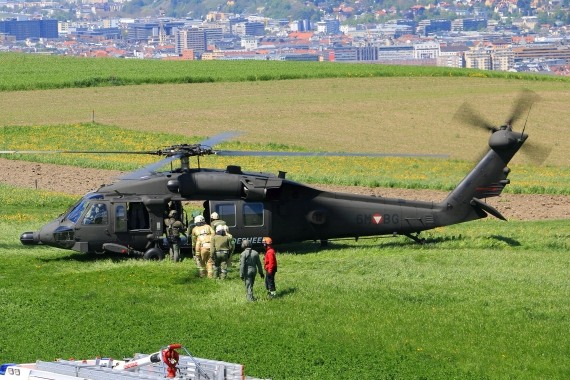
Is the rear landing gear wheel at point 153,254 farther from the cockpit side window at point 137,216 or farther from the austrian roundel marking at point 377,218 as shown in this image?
the austrian roundel marking at point 377,218

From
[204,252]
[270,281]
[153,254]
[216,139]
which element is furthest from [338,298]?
[153,254]

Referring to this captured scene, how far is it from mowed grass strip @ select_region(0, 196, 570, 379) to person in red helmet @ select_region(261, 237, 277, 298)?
0.30 meters

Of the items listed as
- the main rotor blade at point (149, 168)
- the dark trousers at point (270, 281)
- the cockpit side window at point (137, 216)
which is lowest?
the dark trousers at point (270, 281)

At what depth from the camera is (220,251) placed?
2769cm

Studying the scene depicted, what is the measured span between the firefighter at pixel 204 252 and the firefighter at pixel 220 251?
14 centimetres

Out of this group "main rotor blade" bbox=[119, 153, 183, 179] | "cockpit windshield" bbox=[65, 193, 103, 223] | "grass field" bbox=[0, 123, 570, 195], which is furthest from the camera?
"grass field" bbox=[0, 123, 570, 195]

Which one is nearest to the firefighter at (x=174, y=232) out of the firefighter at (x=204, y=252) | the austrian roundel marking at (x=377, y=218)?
the firefighter at (x=204, y=252)

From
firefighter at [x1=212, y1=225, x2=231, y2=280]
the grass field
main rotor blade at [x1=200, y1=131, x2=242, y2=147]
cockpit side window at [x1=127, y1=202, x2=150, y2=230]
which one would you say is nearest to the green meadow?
the grass field

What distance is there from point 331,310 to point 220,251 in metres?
3.98

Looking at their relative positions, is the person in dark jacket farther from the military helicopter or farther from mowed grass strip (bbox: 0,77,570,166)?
mowed grass strip (bbox: 0,77,570,166)

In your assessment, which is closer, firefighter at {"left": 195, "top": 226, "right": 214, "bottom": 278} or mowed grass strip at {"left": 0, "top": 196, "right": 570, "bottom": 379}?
mowed grass strip at {"left": 0, "top": 196, "right": 570, "bottom": 379}

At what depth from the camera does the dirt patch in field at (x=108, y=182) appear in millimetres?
40562

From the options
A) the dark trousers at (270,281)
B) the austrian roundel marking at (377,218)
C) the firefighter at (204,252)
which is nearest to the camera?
the dark trousers at (270,281)

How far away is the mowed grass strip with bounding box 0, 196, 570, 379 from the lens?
2120cm
